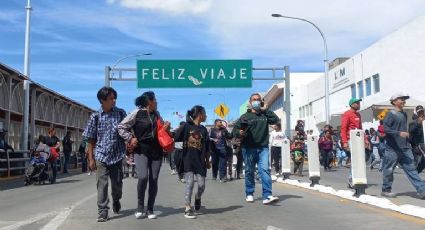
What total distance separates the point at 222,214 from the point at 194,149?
1.09m

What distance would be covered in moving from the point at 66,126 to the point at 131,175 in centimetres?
1303

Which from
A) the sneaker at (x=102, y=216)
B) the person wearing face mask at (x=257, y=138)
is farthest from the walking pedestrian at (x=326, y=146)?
the sneaker at (x=102, y=216)

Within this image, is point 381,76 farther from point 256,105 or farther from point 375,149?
point 256,105

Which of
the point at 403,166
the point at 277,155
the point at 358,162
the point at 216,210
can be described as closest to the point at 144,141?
the point at 216,210

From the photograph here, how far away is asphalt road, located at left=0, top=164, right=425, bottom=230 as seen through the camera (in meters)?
7.49

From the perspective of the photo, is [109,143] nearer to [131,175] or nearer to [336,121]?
[131,175]

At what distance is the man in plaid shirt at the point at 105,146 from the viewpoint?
7.82 meters

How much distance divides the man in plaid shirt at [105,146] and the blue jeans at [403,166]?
15.7 ft

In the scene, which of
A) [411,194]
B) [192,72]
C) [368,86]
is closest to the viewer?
[411,194]

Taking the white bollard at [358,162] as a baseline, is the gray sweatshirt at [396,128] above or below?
above

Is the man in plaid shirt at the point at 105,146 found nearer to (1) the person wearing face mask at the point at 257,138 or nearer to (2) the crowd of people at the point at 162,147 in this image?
(2) the crowd of people at the point at 162,147

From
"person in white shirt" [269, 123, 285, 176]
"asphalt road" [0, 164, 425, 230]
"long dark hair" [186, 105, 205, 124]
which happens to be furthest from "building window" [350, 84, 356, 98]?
"long dark hair" [186, 105, 205, 124]

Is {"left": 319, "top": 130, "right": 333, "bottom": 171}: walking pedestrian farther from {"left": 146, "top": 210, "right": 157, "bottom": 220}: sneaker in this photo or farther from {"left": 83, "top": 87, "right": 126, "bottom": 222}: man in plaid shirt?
{"left": 83, "top": 87, "right": 126, "bottom": 222}: man in plaid shirt

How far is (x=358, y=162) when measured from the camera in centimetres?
993
